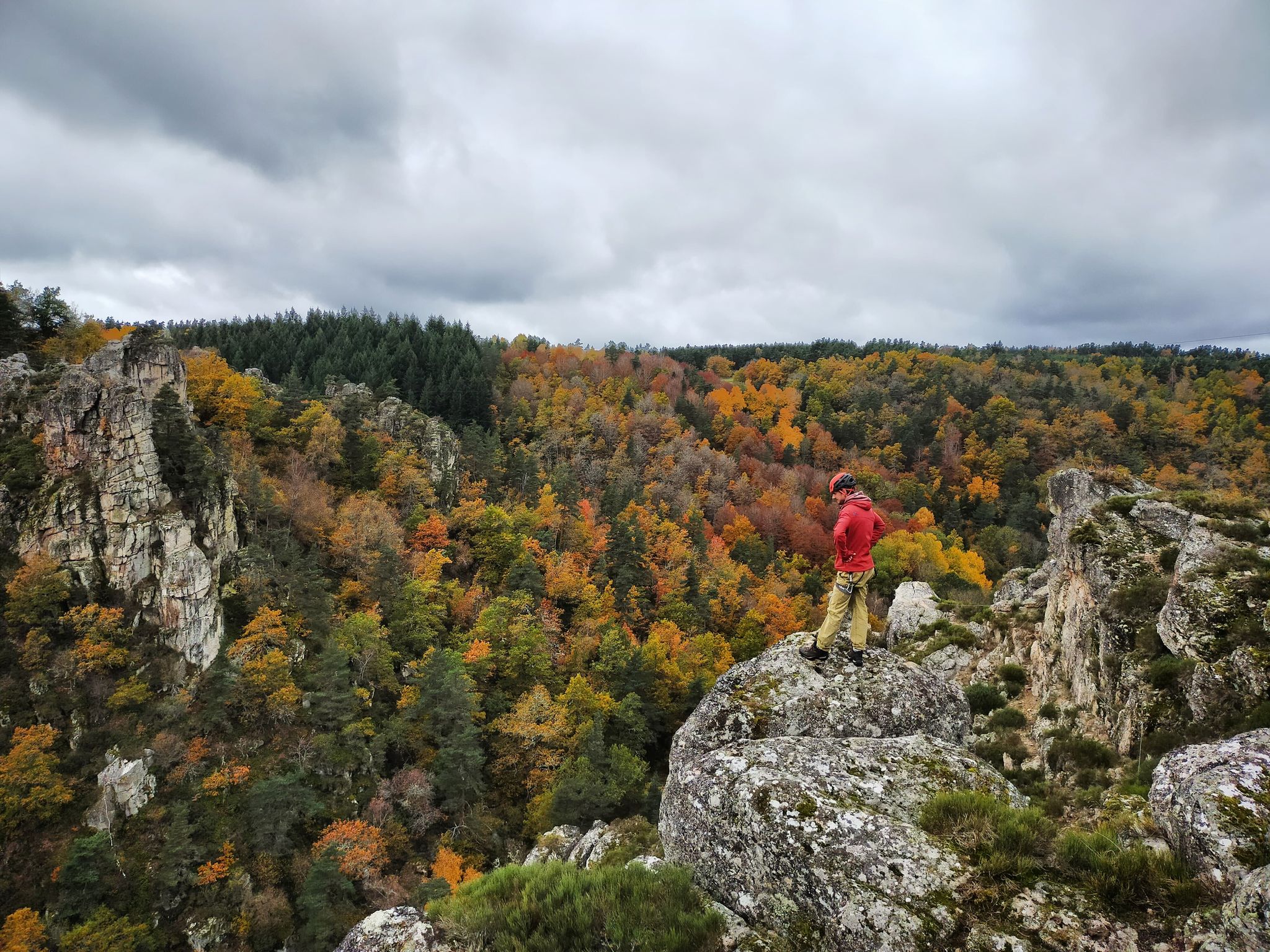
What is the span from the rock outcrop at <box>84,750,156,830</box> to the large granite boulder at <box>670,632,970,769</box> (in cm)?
3970

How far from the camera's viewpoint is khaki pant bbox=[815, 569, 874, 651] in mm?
9352

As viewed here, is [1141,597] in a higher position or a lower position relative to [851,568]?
lower

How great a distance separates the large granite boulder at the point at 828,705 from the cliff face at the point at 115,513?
4444 cm

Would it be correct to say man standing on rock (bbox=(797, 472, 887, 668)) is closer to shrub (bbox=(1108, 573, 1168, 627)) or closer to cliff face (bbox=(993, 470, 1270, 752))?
cliff face (bbox=(993, 470, 1270, 752))

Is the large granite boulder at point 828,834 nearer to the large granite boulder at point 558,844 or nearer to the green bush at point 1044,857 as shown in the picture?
the green bush at point 1044,857

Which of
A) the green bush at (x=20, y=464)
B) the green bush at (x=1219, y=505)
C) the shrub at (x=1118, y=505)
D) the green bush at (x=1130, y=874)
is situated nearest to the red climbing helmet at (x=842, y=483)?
the green bush at (x=1130, y=874)

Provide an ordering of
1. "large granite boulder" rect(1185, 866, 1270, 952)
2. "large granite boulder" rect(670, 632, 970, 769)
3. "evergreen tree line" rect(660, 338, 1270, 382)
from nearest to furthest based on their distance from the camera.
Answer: "large granite boulder" rect(1185, 866, 1270, 952), "large granite boulder" rect(670, 632, 970, 769), "evergreen tree line" rect(660, 338, 1270, 382)

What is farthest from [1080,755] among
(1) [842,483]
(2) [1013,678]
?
Result: (1) [842,483]

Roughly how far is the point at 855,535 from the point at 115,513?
50576 millimetres

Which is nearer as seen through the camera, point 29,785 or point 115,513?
point 29,785

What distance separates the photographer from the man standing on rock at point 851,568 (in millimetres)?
9070

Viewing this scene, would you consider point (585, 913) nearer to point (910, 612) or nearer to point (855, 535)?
point (855, 535)

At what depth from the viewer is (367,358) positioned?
289 feet

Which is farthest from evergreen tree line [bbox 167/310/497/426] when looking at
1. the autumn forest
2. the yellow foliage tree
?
the yellow foliage tree
